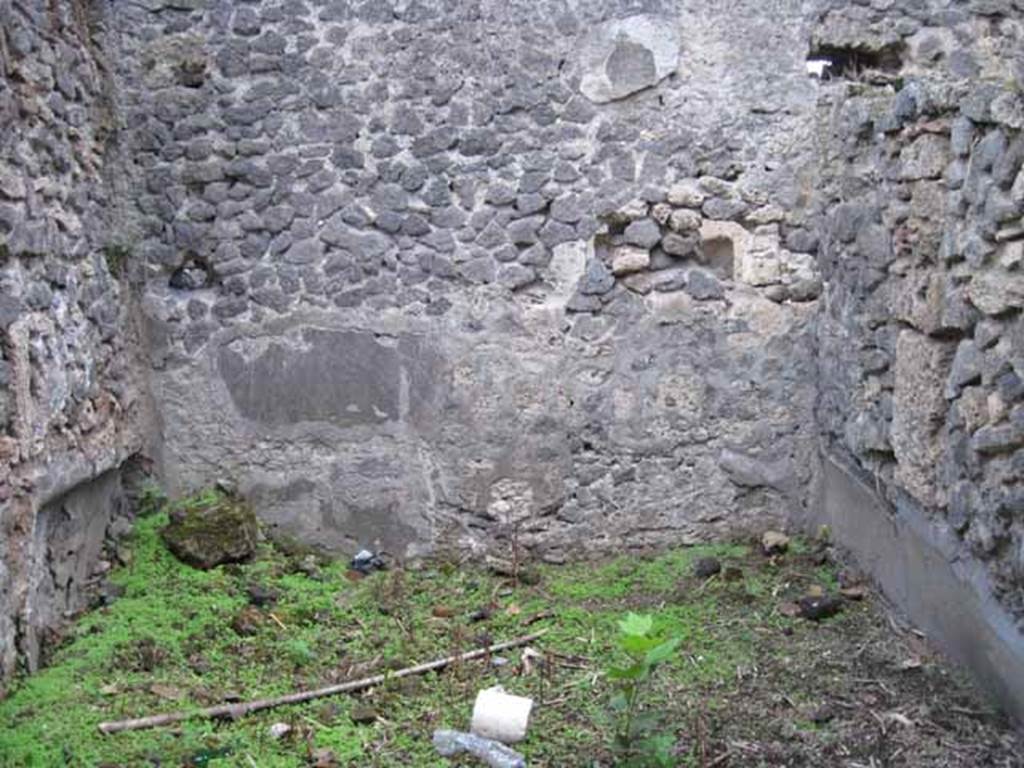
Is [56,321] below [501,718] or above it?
above

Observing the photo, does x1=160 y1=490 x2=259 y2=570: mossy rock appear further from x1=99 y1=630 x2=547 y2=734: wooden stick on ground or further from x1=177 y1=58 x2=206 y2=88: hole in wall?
x1=177 y1=58 x2=206 y2=88: hole in wall

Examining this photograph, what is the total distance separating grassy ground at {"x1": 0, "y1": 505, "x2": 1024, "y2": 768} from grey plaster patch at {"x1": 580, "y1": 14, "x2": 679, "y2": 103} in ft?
6.52

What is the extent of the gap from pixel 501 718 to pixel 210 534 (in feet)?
5.86

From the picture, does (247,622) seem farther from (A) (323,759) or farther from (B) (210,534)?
(A) (323,759)

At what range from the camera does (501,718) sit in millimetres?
3250

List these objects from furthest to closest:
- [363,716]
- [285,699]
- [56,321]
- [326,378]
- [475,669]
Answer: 1. [326,378]
2. [56,321]
3. [475,669]
4. [285,699]
5. [363,716]

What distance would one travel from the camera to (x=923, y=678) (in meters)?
3.37

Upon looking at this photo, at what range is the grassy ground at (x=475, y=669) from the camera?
3135 millimetres

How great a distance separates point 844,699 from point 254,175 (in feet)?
10.1

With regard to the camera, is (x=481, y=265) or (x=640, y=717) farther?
(x=481, y=265)

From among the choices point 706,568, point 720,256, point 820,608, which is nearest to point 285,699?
point 706,568

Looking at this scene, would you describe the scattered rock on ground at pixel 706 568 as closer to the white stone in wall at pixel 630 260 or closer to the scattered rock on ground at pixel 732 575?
the scattered rock on ground at pixel 732 575

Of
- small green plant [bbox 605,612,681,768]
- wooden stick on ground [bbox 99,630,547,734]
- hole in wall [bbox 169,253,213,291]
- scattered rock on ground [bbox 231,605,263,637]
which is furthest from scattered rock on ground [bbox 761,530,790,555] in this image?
hole in wall [bbox 169,253,213,291]

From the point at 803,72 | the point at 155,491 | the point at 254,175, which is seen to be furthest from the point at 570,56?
the point at 155,491
